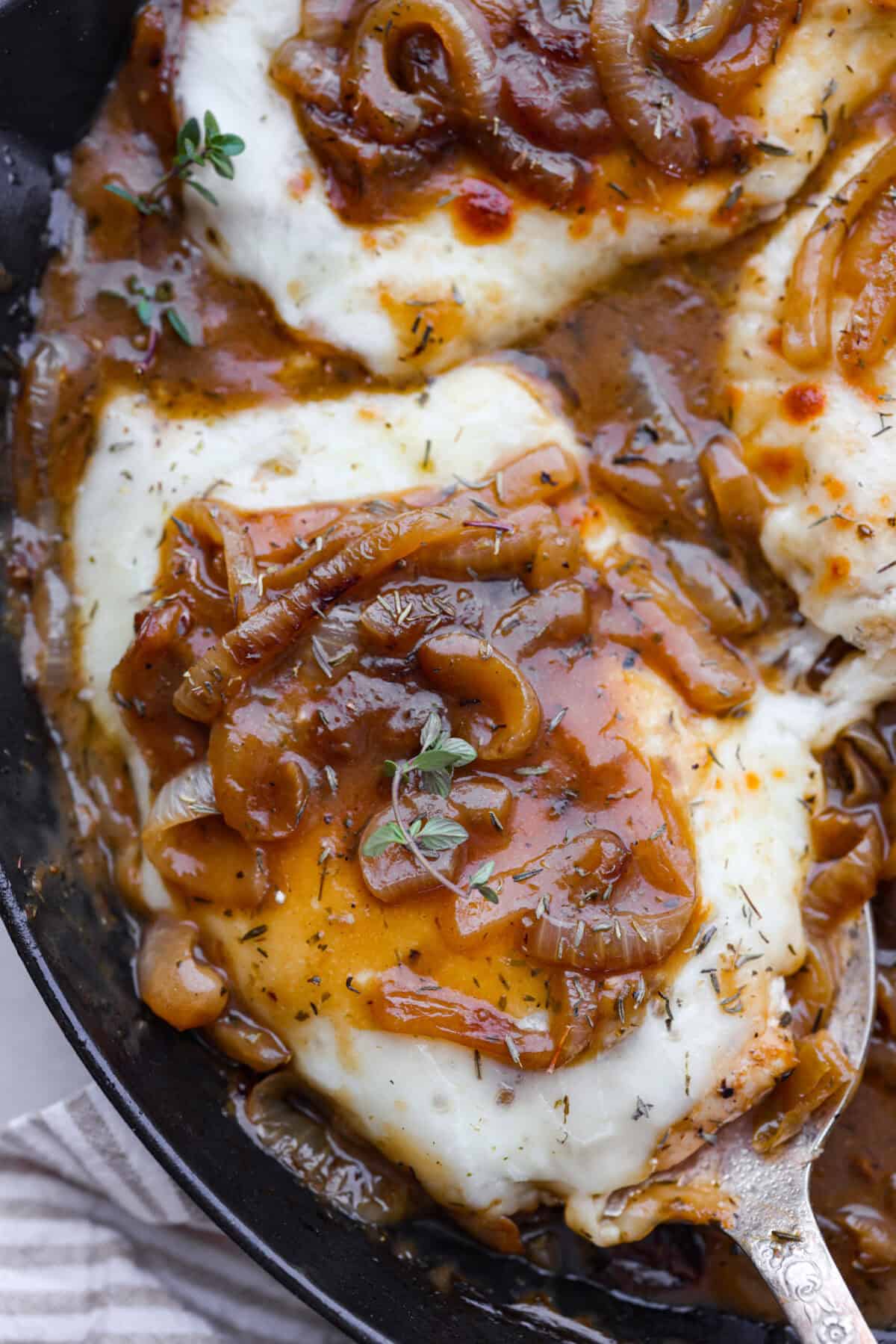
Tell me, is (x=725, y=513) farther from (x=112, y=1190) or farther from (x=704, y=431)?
(x=112, y=1190)

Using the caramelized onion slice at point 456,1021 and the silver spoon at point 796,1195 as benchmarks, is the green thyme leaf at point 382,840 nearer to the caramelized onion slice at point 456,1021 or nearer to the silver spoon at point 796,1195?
the caramelized onion slice at point 456,1021

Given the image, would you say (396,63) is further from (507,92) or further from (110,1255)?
(110,1255)

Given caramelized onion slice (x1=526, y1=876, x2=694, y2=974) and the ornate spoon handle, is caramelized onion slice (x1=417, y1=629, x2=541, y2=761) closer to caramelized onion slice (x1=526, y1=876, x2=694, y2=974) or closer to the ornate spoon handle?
caramelized onion slice (x1=526, y1=876, x2=694, y2=974)

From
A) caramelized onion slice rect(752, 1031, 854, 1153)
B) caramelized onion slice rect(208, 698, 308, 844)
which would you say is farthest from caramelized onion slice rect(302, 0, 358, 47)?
caramelized onion slice rect(752, 1031, 854, 1153)

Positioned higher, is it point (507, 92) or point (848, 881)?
point (507, 92)

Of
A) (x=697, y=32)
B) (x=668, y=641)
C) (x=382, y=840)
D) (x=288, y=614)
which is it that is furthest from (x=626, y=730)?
(x=697, y=32)

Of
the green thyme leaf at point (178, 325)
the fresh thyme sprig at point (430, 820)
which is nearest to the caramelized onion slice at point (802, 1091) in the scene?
the fresh thyme sprig at point (430, 820)
